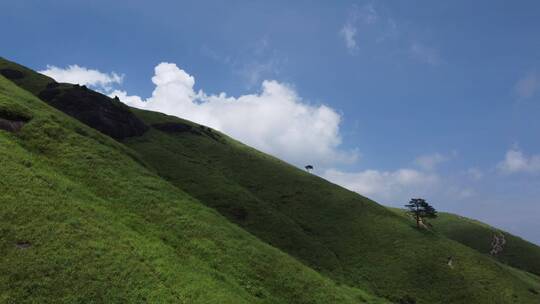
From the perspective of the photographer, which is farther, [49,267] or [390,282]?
[390,282]

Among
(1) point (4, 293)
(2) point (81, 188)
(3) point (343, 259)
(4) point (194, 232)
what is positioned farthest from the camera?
(3) point (343, 259)

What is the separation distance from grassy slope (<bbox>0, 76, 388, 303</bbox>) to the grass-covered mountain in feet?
0.51

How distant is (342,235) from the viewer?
93.8 metres

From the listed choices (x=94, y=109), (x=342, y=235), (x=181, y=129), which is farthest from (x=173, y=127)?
(x=342, y=235)

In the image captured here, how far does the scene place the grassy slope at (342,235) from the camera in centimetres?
7662

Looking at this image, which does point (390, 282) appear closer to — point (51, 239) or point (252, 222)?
point (252, 222)

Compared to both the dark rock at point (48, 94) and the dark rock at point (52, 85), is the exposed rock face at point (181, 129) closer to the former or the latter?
the dark rock at point (48, 94)

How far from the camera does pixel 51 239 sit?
37.0 meters

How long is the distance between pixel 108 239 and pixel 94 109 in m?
94.4

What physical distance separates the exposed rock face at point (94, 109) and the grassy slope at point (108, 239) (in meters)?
47.6

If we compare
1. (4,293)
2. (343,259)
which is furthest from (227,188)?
(4,293)

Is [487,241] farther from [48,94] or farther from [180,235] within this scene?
[48,94]

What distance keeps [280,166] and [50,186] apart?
9464cm

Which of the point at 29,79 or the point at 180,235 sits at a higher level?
the point at 29,79
